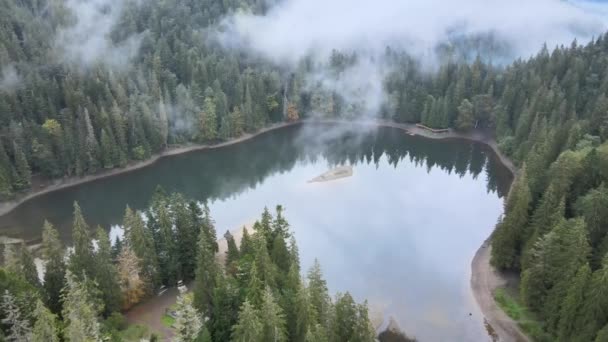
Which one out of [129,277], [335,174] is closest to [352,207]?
[335,174]

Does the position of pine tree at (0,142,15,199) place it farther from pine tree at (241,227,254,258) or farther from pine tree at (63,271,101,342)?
pine tree at (241,227,254,258)

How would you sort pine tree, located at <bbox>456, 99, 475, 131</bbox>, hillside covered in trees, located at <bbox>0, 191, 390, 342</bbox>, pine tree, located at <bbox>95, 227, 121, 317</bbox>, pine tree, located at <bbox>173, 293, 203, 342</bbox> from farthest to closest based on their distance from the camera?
pine tree, located at <bbox>456, 99, 475, 131</bbox>, pine tree, located at <bbox>95, 227, 121, 317</bbox>, pine tree, located at <bbox>173, 293, 203, 342</bbox>, hillside covered in trees, located at <bbox>0, 191, 390, 342</bbox>

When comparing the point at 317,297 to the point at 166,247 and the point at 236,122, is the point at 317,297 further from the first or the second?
the point at 236,122

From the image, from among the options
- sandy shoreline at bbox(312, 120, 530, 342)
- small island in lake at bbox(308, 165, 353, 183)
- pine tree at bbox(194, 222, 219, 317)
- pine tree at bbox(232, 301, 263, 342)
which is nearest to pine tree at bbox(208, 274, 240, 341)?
pine tree at bbox(194, 222, 219, 317)

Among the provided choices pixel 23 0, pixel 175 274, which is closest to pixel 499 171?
pixel 175 274

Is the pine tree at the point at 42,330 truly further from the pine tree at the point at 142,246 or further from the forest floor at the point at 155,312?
the pine tree at the point at 142,246

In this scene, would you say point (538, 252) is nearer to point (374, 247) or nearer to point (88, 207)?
point (374, 247)

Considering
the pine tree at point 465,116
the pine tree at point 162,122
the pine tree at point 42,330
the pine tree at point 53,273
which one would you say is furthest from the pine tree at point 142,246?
the pine tree at point 465,116

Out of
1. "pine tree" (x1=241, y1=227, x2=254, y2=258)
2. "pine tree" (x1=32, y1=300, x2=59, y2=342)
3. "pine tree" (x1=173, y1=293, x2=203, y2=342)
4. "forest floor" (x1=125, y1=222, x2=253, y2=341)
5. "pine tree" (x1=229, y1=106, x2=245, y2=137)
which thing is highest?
"pine tree" (x1=32, y1=300, x2=59, y2=342)
